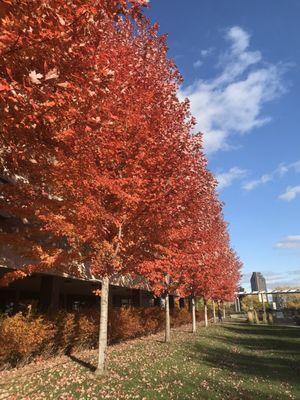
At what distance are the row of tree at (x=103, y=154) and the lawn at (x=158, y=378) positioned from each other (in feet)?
4.37

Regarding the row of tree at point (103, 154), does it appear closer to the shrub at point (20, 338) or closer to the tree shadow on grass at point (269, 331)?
the shrub at point (20, 338)

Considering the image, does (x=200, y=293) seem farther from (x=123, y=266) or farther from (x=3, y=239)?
(x=3, y=239)

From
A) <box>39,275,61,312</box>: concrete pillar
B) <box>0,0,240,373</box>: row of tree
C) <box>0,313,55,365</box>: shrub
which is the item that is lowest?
<box>0,313,55,365</box>: shrub

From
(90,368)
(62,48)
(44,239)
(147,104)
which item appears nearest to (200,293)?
(44,239)

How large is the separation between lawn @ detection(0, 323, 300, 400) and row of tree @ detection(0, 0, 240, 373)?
4.37 feet

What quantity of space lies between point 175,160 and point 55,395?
25.2 ft

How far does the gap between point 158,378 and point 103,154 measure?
6714mm

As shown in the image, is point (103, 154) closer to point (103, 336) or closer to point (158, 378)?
point (103, 336)

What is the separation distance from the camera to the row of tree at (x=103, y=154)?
5.21 m

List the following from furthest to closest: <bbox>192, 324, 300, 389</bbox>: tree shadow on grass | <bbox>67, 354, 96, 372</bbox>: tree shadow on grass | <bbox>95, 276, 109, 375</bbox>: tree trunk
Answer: <bbox>192, 324, 300, 389</bbox>: tree shadow on grass → <bbox>67, 354, 96, 372</bbox>: tree shadow on grass → <bbox>95, 276, 109, 375</bbox>: tree trunk

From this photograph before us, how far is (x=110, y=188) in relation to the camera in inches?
396

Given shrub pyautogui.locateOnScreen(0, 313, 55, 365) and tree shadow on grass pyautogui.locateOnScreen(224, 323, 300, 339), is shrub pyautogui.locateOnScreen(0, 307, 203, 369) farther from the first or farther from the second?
tree shadow on grass pyautogui.locateOnScreen(224, 323, 300, 339)

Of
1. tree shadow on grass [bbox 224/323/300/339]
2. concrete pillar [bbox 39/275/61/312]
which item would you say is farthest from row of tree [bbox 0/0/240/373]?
tree shadow on grass [bbox 224/323/300/339]

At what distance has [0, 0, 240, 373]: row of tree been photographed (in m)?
5.21
